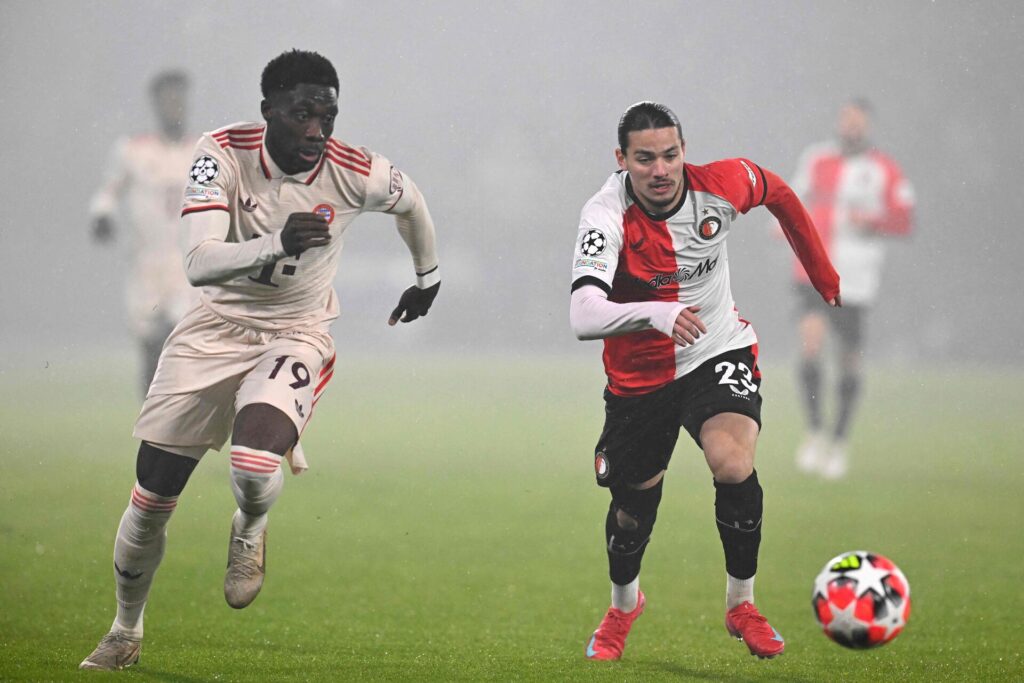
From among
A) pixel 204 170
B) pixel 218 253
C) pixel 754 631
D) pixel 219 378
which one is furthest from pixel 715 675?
pixel 204 170

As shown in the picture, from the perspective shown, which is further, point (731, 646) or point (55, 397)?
point (55, 397)

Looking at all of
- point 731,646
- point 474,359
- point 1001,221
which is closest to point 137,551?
point 731,646

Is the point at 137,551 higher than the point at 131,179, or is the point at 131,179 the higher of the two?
the point at 131,179

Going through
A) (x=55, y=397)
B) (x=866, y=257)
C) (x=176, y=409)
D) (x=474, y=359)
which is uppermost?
(x=866, y=257)

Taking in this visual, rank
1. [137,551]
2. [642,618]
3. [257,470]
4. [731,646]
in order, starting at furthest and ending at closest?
[642,618], [731,646], [137,551], [257,470]

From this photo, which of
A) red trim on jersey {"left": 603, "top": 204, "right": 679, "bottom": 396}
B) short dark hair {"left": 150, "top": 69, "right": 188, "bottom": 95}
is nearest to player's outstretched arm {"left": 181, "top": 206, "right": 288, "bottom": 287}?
red trim on jersey {"left": 603, "top": 204, "right": 679, "bottom": 396}

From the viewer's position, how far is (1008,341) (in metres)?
16.1

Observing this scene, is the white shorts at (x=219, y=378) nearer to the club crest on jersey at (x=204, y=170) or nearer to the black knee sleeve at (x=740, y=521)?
the club crest on jersey at (x=204, y=170)

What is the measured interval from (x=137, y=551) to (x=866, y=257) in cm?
653

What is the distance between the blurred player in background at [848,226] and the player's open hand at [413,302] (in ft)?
15.7

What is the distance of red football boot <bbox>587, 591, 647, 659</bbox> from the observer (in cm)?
526

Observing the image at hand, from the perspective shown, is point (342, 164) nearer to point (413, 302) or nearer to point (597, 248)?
point (413, 302)

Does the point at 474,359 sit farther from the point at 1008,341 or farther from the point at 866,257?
the point at 1008,341

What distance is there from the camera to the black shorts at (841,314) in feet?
31.6
